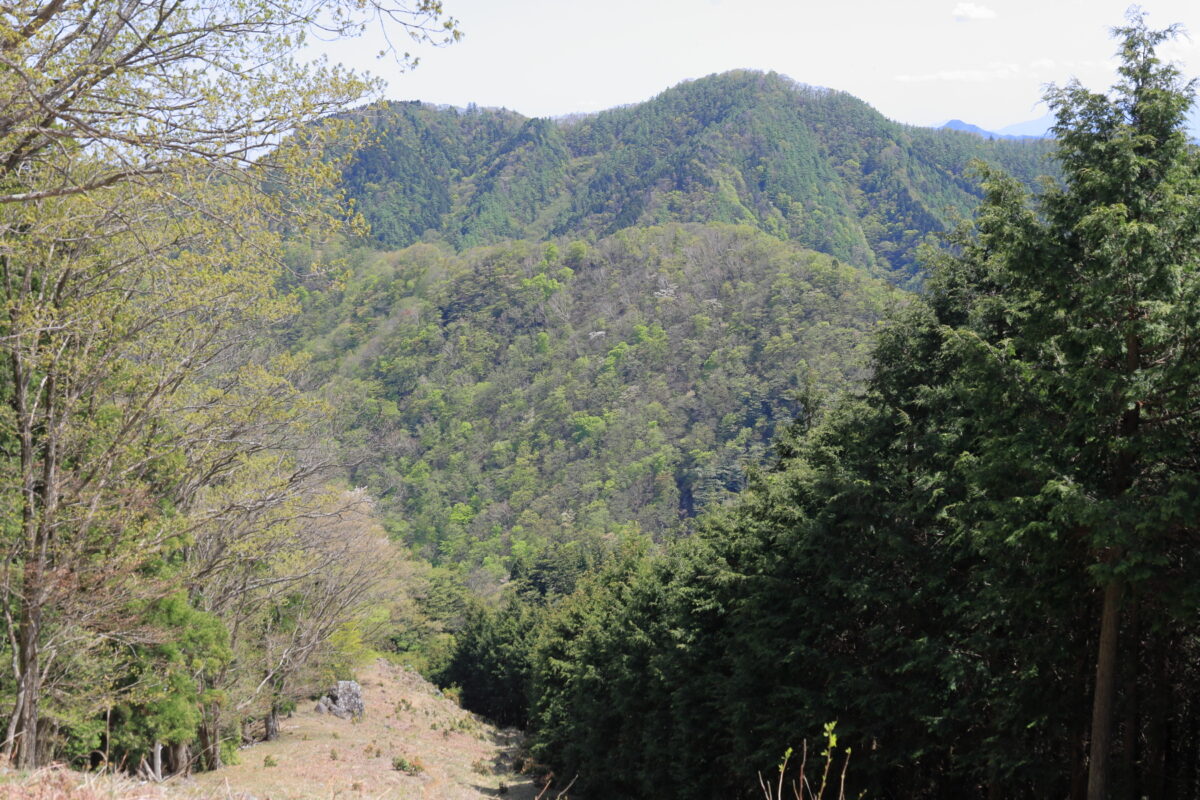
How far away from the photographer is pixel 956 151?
7697 inches

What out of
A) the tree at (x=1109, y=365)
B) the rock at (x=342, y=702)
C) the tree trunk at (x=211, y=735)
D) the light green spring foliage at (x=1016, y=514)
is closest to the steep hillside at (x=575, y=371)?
the rock at (x=342, y=702)

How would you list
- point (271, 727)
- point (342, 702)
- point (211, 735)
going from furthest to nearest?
point (342, 702)
point (271, 727)
point (211, 735)

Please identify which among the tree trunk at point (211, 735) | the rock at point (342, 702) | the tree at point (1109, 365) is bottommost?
the rock at point (342, 702)

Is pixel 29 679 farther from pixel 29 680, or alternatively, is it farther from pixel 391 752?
pixel 391 752

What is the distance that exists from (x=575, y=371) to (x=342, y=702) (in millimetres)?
88322

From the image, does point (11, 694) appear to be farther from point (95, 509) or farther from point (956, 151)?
point (956, 151)

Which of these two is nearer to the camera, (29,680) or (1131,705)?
(1131,705)

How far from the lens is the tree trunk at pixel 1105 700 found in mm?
8750

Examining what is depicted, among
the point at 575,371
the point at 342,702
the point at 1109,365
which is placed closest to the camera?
the point at 1109,365

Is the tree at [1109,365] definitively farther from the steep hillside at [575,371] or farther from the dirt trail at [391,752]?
the steep hillside at [575,371]

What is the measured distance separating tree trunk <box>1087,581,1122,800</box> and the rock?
33762 mm

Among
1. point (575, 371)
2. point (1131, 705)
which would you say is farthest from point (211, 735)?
point (575, 371)

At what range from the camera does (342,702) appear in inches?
1497

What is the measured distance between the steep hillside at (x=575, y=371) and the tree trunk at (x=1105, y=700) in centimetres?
7550
